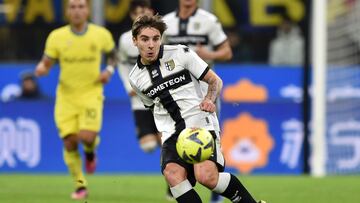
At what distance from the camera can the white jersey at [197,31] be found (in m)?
A: 13.7

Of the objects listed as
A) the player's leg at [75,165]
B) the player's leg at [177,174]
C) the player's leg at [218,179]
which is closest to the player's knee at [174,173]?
the player's leg at [177,174]

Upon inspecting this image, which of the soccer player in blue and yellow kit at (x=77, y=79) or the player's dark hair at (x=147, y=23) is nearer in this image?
the player's dark hair at (x=147, y=23)

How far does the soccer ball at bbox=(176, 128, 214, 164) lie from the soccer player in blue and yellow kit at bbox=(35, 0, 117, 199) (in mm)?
4890

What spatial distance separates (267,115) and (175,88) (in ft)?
31.9

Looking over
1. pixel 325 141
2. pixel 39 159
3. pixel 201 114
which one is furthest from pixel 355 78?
pixel 201 114

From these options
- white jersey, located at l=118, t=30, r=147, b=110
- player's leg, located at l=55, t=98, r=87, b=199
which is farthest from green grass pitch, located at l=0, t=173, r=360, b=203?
white jersey, located at l=118, t=30, r=147, b=110

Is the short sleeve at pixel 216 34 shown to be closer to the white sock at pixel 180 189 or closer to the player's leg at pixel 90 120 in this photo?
the player's leg at pixel 90 120

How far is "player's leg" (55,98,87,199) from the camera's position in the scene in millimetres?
14453

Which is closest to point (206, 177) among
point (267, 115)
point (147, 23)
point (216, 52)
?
point (147, 23)

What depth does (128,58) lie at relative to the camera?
15.2m

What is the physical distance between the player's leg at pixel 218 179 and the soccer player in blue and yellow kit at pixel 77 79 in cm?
457

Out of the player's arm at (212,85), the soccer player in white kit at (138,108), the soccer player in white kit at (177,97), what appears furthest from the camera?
the soccer player in white kit at (138,108)

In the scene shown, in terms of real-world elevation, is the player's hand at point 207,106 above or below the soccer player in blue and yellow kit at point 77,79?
below

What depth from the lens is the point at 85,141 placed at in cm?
1470
